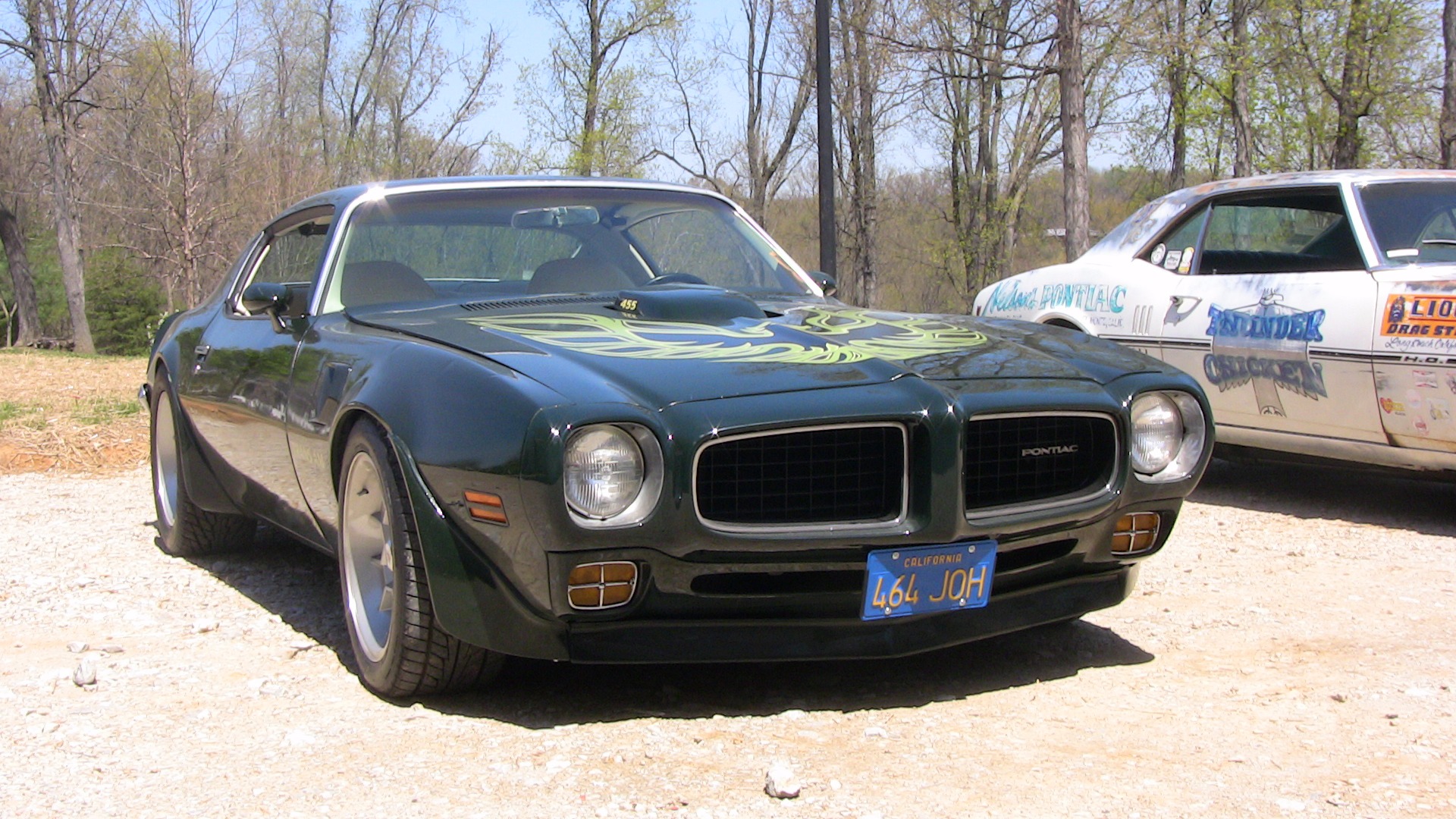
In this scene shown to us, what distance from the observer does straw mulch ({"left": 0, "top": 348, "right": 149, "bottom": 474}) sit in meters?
7.80

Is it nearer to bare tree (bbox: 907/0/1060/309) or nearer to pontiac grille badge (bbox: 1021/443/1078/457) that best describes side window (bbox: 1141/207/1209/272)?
pontiac grille badge (bbox: 1021/443/1078/457)

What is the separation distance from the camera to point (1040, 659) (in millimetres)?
3572

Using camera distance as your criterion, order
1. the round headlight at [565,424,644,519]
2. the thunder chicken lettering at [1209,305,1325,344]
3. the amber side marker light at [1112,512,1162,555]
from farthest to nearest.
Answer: the thunder chicken lettering at [1209,305,1325,344]
the amber side marker light at [1112,512,1162,555]
the round headlight at [565,424,644,519]

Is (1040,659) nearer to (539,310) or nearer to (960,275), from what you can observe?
(539,310)

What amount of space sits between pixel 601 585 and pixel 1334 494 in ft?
15.8

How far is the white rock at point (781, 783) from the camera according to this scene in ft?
8.15

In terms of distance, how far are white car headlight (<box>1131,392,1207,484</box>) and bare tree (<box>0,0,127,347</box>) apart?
2701cm

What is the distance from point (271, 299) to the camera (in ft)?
13.3

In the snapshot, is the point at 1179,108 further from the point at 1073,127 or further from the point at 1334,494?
the point at 1334,494

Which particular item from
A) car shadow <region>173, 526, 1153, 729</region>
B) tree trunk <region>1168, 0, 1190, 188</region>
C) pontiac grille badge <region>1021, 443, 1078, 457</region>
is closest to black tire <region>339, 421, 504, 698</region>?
car shadow <region>173, 526, 1153, 729</region>

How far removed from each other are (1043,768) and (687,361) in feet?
3.85

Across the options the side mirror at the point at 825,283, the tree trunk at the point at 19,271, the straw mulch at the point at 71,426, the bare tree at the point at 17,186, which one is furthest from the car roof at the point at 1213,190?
the tree trunk at the point at 19,271

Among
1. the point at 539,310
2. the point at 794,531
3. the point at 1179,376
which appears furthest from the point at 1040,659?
the point at 539,310

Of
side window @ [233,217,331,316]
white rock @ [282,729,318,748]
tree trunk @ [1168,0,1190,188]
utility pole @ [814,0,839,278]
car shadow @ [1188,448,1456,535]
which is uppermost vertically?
tree trunk @ [1168,0,1190,188]
